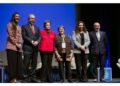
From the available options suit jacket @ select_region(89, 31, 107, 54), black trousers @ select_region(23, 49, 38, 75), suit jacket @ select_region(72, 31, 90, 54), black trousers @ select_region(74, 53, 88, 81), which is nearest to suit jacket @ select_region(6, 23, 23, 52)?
black trousers @ select_region(23, 49, 38, 75)

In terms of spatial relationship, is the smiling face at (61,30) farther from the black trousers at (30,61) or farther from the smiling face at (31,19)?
the black trousers at (30,61)

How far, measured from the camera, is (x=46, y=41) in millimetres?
10578

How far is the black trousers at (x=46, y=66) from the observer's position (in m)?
10.6

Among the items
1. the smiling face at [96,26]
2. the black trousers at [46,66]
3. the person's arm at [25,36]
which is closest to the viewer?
the person's arm at [25,36]

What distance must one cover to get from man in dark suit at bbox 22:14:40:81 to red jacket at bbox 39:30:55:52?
0.34ft

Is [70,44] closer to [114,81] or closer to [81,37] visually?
[81,37]

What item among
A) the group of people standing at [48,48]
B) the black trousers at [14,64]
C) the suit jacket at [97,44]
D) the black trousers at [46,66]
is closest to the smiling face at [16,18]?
the group of people standing at [48,48]

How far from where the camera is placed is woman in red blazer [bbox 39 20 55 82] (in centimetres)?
1056

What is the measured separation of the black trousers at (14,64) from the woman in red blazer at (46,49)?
0.53m

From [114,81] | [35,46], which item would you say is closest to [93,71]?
[114,81]

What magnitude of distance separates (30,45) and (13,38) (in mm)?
428

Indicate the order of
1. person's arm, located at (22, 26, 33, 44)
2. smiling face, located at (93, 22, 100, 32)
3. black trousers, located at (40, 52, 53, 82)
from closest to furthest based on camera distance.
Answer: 1. person's arm, located at (22, 26, 33, 44)
2. black trousers, located at (40, 52, 53, 82)
3. smiling face, located at (93, 22, 100, 32)

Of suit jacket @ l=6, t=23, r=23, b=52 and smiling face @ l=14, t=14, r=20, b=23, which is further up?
smiling face @ l=14, t=14, r=20, b=23

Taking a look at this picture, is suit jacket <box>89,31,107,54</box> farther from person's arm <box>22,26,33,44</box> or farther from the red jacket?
person's arm <box>22,26,33,44</box>
